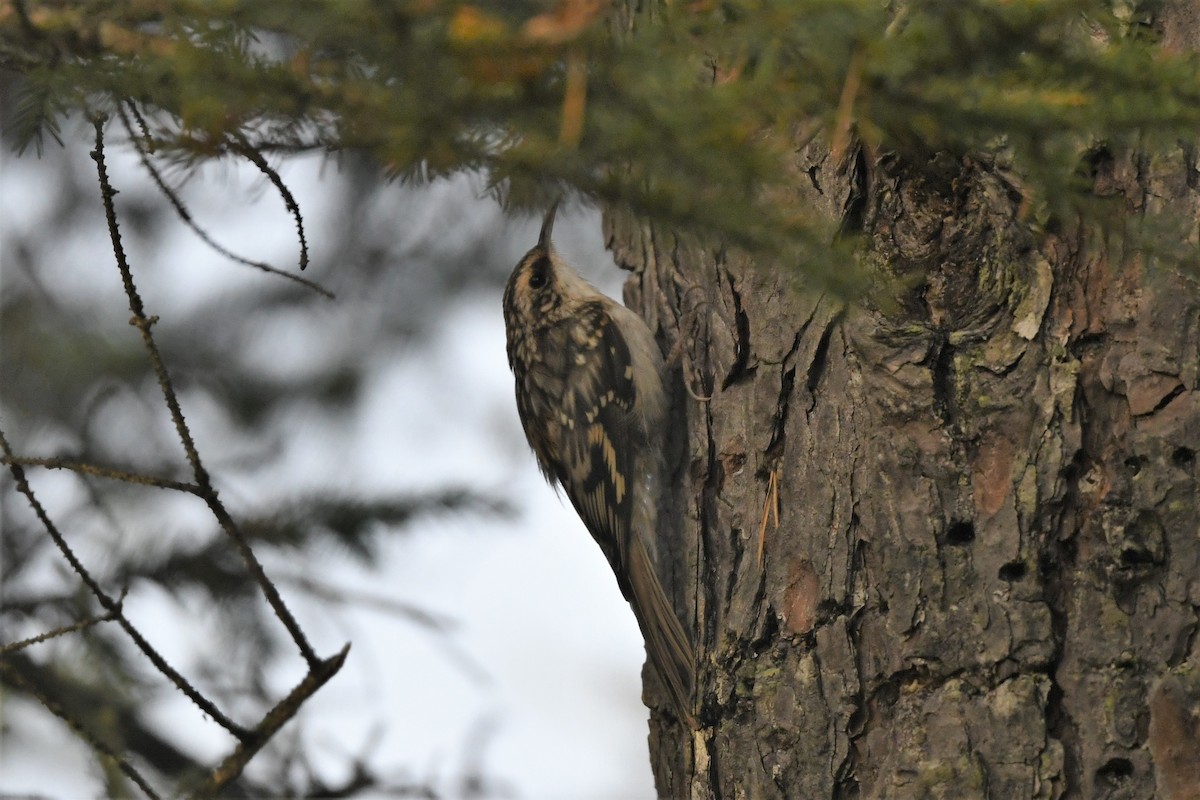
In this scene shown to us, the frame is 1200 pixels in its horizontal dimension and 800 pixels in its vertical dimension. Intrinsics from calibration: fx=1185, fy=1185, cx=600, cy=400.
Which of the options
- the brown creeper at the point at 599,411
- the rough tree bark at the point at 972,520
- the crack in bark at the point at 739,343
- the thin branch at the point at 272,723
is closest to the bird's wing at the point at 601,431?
the brown creeper at the point at 599,411

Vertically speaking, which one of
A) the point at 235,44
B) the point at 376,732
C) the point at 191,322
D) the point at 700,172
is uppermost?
the point at 191,322

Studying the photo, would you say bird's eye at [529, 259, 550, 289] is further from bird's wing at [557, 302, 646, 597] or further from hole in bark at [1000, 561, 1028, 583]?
hole in bark at [1000, 561, 1028, 583]

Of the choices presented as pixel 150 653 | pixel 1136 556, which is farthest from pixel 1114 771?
pixel 150 653

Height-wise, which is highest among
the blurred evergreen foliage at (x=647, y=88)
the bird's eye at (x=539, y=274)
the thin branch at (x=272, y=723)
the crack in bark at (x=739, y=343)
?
the bird's eye at (x=539, y=274)

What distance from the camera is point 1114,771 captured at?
1819 mm

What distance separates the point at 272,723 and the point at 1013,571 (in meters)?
1.21

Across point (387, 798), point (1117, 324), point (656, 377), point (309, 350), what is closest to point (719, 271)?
point (656, 377)

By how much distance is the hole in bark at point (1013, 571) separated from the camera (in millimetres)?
1954

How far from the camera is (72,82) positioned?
4.57ft

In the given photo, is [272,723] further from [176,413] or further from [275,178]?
[275,178]

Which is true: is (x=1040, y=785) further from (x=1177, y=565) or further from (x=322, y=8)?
(x=322, y=8)

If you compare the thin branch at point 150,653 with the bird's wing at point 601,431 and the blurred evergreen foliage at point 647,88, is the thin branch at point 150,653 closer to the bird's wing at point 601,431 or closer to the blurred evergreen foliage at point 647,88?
the blurred evergreen foliage at point 647,88

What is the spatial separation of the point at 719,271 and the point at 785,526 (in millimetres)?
674

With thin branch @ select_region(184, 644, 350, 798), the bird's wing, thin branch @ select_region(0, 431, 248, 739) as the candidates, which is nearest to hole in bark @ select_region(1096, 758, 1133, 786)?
thin branch @ select_region(184, 644, 350, 798)
